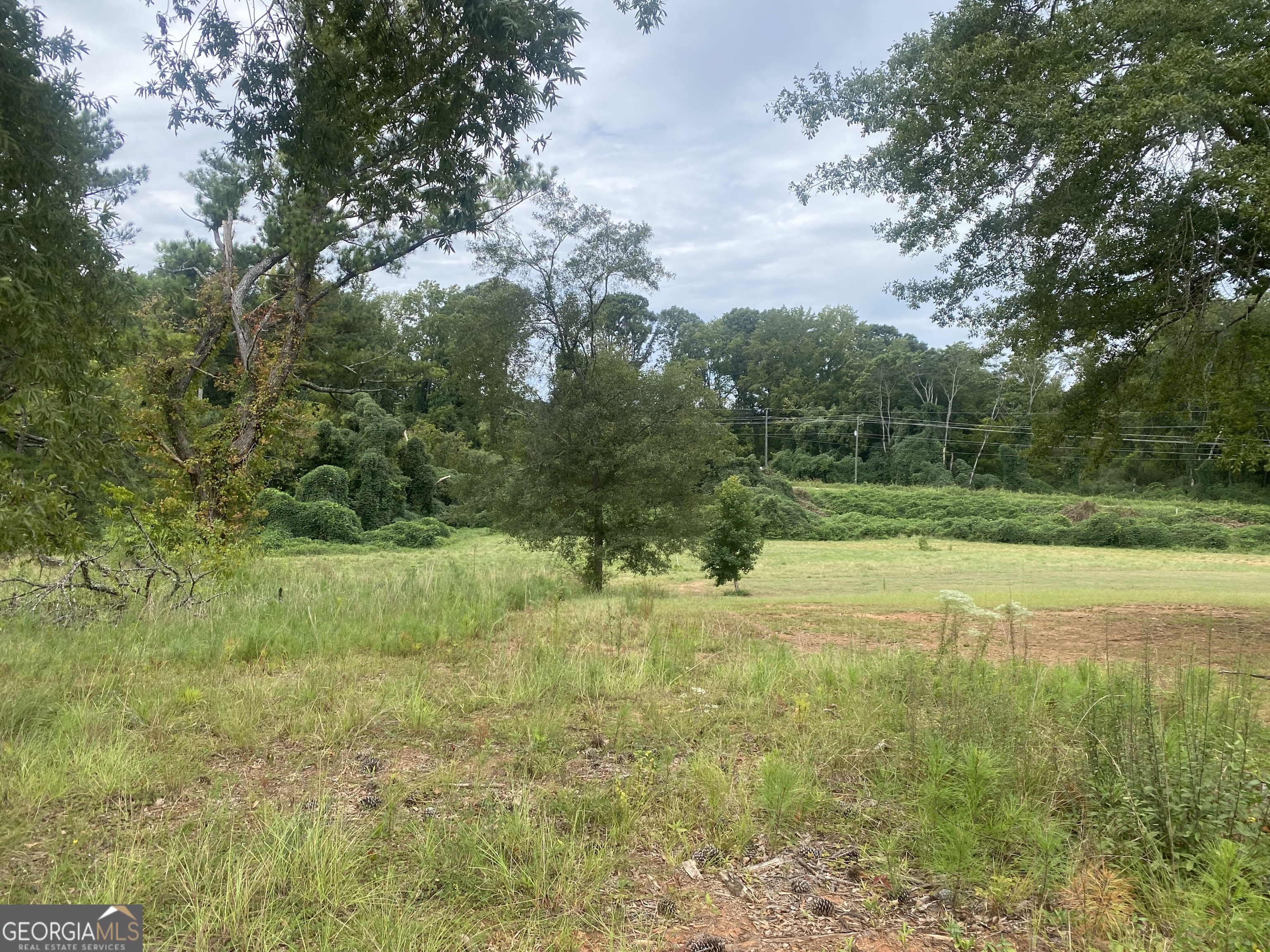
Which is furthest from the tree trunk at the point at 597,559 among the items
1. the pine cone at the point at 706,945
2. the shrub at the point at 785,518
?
the shrub at the point at 785,518

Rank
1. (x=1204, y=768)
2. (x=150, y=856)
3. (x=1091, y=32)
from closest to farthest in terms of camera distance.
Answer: (x=150, y=856) < (x=1204, y=768) < (x=1091, y=32)

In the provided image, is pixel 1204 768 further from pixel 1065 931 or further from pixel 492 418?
pixel 492 418

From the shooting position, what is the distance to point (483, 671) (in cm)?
583

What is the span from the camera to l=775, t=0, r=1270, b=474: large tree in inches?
343

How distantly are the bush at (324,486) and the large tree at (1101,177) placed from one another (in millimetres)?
26930

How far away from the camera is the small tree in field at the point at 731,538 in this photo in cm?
1995

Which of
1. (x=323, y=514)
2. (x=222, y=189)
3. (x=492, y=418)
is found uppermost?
(x=222, y=189)

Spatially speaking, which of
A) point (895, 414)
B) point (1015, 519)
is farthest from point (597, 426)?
point (895, 414)

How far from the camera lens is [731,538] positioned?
19969 millimetres

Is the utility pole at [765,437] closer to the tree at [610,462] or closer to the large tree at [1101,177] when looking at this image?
the tree at [610,462]

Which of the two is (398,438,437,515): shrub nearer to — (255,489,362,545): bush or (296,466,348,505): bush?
(296,466,348,505): bush

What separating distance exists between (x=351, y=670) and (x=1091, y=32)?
38.6 ft

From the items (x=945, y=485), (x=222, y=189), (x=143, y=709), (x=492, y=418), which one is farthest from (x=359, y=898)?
(x=945, y=485)

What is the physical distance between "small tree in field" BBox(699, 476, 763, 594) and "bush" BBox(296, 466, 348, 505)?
64.8ft
